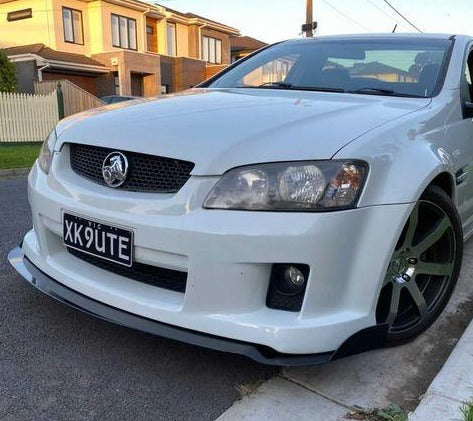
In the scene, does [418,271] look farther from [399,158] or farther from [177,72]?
[177,72]

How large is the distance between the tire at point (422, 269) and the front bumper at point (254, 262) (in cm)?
25

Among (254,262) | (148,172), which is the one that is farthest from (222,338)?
(148,172)

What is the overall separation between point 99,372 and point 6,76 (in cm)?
1835

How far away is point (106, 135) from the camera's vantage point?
97.1 inches

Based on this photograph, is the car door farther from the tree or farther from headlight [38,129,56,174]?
the tree

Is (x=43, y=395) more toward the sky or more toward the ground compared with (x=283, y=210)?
more toward the ground

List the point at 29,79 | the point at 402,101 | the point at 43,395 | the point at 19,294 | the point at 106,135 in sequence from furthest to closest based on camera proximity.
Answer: the point at 29,79
the point at 19,294
the point at 402,101
the point at 106,135
the point at 43,395

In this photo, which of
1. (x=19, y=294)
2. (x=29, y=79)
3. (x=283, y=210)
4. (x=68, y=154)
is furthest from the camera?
(x=29, y=79)

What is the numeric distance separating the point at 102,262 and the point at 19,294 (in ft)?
3.17

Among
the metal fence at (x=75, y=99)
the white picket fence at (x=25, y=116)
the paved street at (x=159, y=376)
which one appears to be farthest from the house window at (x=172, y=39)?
the paved street at (x=159, y=376)

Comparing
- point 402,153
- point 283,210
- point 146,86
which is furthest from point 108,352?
point 146,86

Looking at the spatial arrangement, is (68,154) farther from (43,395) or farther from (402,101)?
(402,101)

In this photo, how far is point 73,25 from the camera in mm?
24922

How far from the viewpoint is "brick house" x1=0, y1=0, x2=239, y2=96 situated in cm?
2353
